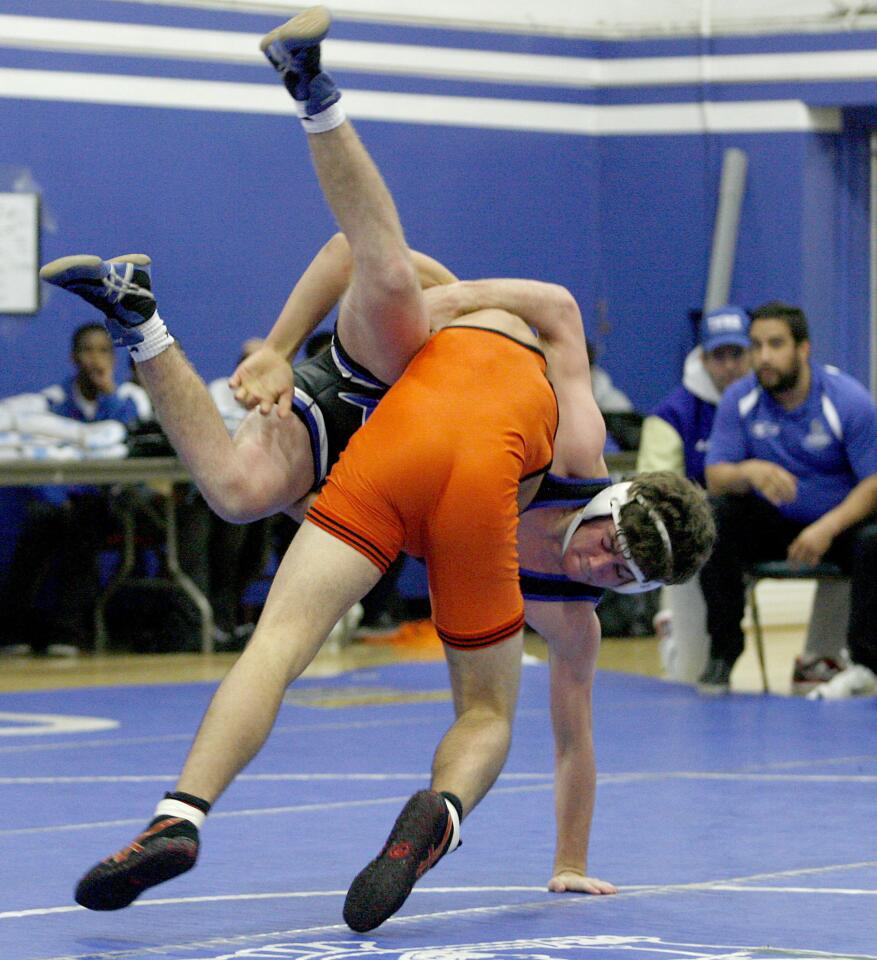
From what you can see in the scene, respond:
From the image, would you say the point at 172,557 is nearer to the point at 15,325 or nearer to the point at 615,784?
the point at 15,325

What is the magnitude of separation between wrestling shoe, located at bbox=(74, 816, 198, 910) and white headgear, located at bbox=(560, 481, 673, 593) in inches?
37.9

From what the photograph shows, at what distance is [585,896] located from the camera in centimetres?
409

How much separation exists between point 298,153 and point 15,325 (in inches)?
70.2

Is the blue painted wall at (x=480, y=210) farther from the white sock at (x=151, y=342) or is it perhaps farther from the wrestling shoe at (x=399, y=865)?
the wrestling shoe at (x=399, y=865)

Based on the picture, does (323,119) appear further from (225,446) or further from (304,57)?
(225,446)

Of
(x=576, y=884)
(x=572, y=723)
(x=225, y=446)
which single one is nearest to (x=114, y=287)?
(x=225, y=446)

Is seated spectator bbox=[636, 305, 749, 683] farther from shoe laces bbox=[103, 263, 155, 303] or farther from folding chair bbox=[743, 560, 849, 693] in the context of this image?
shoe laces bbox=[103, 263, 155, 303]

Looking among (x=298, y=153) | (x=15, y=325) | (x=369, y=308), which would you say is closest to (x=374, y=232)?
(x=369, y=308)

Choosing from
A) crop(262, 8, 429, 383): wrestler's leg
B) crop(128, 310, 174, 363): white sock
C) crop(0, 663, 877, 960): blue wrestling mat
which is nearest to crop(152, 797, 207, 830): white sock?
crop(0, 663, 877, 960): blue wrestling mat

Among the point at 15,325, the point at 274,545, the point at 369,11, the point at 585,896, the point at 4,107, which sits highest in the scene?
the point at 369,11

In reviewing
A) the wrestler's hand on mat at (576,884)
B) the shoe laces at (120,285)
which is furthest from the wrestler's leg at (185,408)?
the wrestler's hand on mat at (576,884)

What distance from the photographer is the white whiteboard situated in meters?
9.58

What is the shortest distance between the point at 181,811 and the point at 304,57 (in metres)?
1.27

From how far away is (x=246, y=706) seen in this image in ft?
11.5
